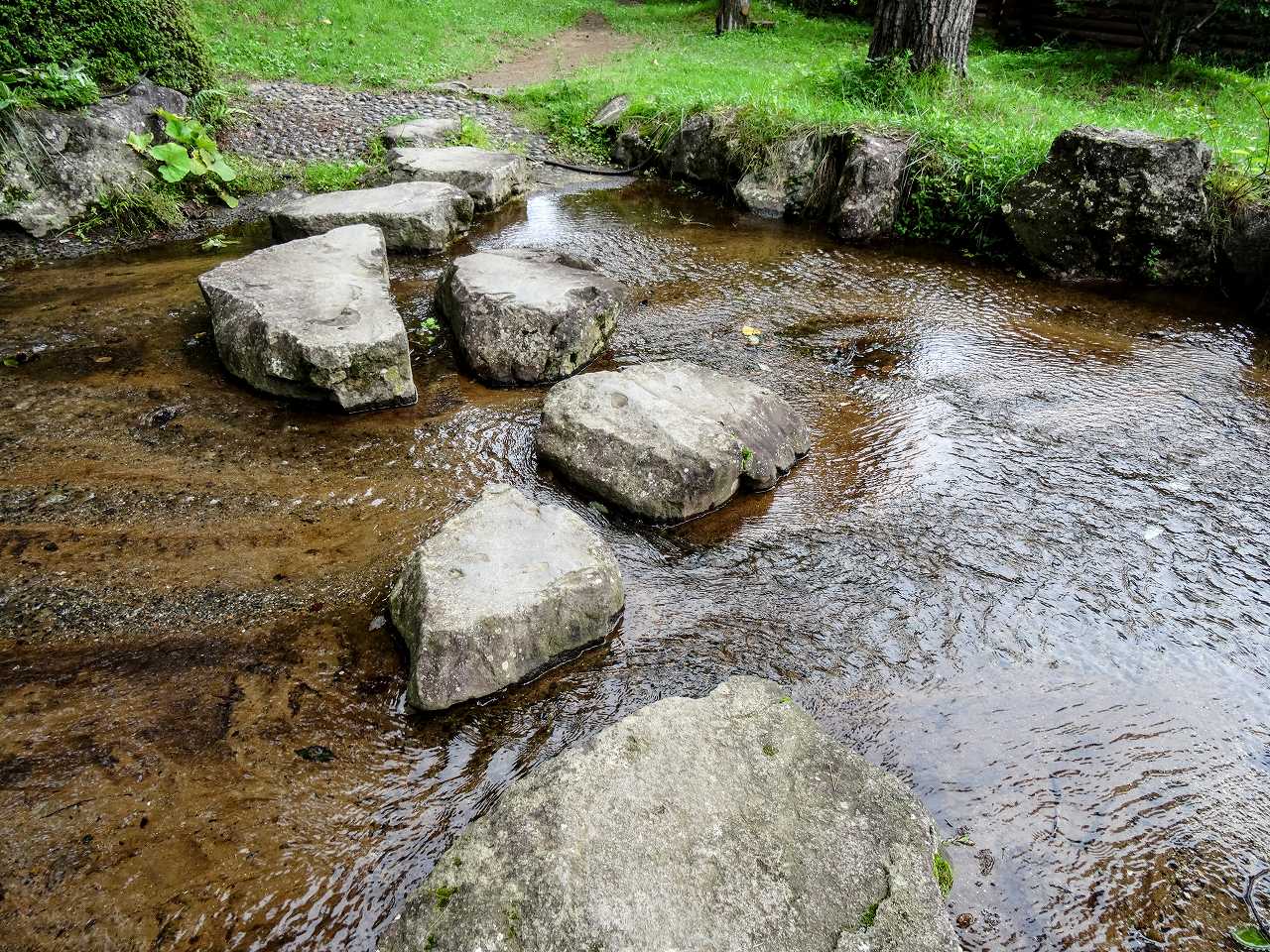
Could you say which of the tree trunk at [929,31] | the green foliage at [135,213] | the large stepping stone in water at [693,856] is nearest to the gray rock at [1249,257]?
the tree trunk at [929,31]

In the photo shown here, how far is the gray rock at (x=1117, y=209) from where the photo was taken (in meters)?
5.52

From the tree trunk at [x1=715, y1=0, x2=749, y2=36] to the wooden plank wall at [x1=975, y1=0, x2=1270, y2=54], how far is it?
4687mm

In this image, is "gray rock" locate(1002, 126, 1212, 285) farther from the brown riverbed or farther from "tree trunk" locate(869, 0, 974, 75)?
"tree trunk" locate(869, 0, 974, 75)

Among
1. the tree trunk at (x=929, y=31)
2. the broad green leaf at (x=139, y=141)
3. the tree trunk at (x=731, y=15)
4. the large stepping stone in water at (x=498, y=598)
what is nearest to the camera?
the large stepping stone in water at (x=498, y=598)

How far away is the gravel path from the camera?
762 centimetres

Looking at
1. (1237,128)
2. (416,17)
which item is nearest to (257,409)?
(1237,128)

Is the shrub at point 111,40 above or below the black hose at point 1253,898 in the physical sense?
above

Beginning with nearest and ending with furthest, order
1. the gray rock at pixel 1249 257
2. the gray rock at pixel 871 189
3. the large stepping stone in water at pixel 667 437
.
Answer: the large stepping stone in water at pixel 667 437, the gray rock at pixel 1249 257, the gray rock at pixel 871 189

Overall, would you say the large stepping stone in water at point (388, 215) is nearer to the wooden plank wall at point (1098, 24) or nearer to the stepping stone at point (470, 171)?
the stepping stone at point (470, 171)

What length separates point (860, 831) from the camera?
1.96 m

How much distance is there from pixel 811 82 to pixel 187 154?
657cm

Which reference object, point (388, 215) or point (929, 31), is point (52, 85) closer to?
point (388, 215)

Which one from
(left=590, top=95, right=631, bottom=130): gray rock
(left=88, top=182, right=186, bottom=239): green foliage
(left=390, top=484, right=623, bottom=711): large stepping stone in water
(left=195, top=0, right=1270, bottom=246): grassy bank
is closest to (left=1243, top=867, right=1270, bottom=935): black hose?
(left=390, top=484, right=623, bottom=711): large stepping stone in water

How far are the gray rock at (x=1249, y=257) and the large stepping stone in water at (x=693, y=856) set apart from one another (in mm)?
5318
